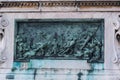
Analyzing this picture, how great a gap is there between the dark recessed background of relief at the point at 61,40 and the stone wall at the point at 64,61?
0.40ft

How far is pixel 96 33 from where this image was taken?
12266 mm

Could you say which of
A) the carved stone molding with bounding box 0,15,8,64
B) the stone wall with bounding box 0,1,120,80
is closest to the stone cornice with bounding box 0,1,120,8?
the stone wall with bounding box 0,1,120,80

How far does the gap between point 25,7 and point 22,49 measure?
43.2 inches

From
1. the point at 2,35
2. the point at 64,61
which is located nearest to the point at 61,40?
the point at 64,61

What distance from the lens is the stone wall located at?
39.3 feet

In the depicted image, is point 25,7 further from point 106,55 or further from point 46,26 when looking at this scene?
point 106,55

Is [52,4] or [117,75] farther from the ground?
[52,4]

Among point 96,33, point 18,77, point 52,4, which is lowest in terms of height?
point 18,77

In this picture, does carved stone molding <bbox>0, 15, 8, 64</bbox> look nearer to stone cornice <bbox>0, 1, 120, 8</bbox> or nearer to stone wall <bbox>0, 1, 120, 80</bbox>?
stone wall <bbox>0, 1, 120, 80</bbox>

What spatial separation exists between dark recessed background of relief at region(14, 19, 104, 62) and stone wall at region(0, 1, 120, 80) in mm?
123

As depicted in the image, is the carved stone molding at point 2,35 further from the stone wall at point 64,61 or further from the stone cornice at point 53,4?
the stone cornice at point 53,4

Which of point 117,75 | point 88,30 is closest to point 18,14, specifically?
point 88,30

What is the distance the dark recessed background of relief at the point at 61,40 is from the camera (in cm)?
1216

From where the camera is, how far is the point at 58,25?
12.4 metres
